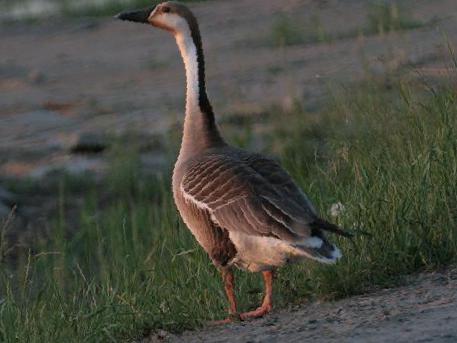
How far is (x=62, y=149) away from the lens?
13031 mm

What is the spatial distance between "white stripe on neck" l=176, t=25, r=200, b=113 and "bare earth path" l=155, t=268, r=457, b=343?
4.14 ft

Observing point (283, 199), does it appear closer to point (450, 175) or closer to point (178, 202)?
point (178, 202)

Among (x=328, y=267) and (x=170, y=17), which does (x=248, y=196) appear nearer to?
(x=328, y=267)

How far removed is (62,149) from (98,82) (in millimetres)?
3229

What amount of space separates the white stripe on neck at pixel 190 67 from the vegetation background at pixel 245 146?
73 cm

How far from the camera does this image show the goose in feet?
21.3

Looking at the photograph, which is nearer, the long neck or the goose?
the goose

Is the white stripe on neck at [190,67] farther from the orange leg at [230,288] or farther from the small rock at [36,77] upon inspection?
the small rock at [36,77]

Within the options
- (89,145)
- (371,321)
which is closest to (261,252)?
(371,321)

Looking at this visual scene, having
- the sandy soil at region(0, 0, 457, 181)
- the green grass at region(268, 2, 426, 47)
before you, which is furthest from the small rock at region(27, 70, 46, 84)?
the green grass at region(268, 2, 426, 47)

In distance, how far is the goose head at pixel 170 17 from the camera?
7.77 metres

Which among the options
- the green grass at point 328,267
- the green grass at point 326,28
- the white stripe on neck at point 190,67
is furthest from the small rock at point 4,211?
the green grass at point 326,28

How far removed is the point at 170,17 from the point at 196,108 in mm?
533

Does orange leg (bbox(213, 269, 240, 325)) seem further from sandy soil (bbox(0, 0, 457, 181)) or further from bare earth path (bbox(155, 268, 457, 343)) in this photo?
sandy soil (bbox(0, 0, 457, 181))
